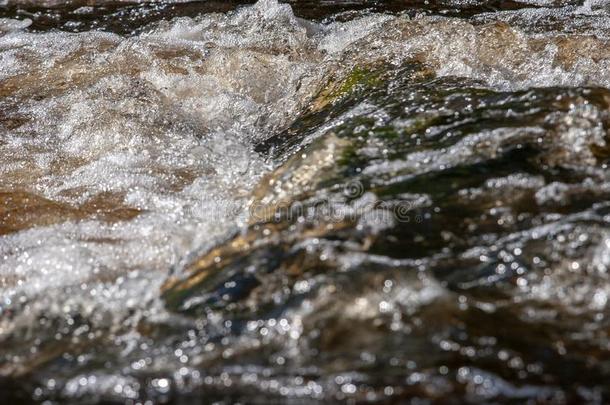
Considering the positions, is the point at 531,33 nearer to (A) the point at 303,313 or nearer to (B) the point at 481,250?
(B) the point at 481,250

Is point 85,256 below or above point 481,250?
below

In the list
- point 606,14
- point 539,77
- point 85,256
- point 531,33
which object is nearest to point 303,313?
point 85,256

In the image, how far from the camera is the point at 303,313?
2178 millimetres

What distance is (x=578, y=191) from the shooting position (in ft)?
8.40

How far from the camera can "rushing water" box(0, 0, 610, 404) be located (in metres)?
2.04

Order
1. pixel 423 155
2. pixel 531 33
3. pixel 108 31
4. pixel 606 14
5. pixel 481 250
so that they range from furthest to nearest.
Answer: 1. pixel 108 31
2. pixel 606 14
3. pixel 531 33
4. pixel 423 155
5. pixel 481 250

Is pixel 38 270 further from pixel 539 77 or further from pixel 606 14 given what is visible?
pixel 606 14

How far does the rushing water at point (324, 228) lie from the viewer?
204 centimetres

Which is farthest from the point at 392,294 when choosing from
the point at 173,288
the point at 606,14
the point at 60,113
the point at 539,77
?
the point at 606,14

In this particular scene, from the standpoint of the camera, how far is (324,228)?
254 centimetres

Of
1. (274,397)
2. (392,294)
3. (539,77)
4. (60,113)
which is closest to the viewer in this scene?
(274,397)

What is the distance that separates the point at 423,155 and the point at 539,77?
153 centimetres

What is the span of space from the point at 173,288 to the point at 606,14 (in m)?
4.18

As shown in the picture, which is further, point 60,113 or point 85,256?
point 60,113
